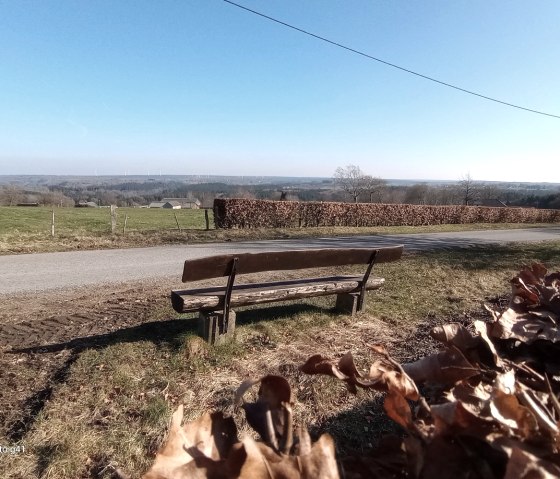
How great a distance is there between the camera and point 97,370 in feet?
11.6

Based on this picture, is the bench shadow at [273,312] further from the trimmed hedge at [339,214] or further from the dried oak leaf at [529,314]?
the trimmed hedge at [339,214]

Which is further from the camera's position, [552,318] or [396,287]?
[396,287]

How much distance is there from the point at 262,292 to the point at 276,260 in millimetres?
410

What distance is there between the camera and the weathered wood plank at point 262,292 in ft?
13.2

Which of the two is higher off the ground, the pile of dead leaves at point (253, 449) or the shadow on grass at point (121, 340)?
the pile of dead leaves at point (253, 449)

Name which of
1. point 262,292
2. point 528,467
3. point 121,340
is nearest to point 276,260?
point 262,292

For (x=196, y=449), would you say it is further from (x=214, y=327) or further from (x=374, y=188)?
(x=374, y=188)

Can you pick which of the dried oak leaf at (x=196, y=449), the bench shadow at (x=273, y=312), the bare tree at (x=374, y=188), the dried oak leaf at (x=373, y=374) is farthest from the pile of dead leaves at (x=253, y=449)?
the bare tree at (x=374, y=188)

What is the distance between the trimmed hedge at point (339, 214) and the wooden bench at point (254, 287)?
1314 cm

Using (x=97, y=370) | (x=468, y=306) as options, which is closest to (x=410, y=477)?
(x=97, y=370)

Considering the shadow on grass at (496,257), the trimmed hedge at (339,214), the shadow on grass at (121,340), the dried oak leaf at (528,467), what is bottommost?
the trimmed hedge at (339,214)

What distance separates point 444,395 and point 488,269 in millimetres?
9254

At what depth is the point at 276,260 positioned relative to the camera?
445cm

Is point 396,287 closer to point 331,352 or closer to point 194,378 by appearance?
point 331,352
